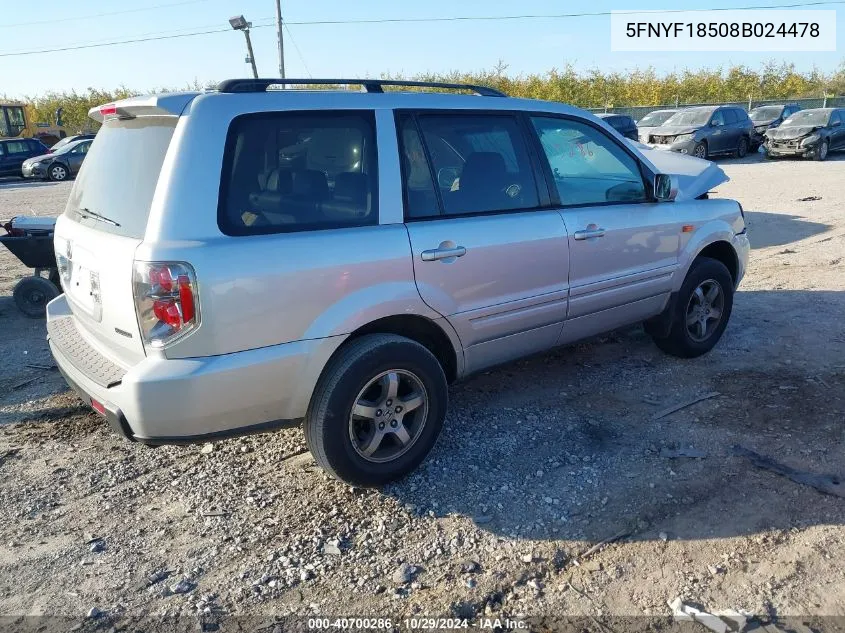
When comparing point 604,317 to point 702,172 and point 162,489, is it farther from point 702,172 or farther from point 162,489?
point 162,489

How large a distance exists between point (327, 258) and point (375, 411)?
0.81 metres

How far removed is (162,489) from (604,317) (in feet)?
9.32

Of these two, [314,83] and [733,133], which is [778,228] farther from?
[733,133]

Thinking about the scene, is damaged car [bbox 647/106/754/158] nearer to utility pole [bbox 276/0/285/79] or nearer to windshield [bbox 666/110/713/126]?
windshield [bbox 666/110/713/126]

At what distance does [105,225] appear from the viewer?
3.09 m

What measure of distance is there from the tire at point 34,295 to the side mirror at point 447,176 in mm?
4456

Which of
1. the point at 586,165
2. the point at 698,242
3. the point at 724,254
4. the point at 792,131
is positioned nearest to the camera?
the point at 586,165

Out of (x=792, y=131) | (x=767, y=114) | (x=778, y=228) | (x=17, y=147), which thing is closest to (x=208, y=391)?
(x=778, y=228)

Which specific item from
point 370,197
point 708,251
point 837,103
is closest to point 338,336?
point 370,197

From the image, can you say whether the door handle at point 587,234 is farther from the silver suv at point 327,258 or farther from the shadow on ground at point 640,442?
the shadow on ground at point 640,442

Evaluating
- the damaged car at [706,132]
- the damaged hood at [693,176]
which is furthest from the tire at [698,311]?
the damaged car at [706,132]

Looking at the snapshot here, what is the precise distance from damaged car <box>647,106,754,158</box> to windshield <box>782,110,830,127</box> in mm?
1325

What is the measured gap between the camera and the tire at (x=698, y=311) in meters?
4.84

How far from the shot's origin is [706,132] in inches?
824
